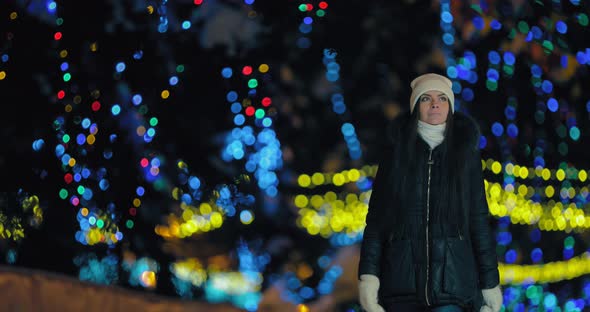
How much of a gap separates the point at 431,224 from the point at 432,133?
0.30 metres

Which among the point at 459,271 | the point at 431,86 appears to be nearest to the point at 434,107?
the point at 431,86

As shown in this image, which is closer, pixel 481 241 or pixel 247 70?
pixel 481 241

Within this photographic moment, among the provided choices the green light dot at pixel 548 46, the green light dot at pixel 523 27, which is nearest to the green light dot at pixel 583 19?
the green light dot at pixel 548 46

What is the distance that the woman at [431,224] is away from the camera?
2.97 metres

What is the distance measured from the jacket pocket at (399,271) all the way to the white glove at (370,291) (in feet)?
0.10

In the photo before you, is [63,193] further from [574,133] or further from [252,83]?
[574,133]

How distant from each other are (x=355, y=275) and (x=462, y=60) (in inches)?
48.5

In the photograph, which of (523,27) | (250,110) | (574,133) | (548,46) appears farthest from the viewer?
(574,133)

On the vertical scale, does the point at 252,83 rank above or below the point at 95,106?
above

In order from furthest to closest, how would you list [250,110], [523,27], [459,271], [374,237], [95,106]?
[523,27] < [95,106] < [250,110] < [374,237] < [459,271]

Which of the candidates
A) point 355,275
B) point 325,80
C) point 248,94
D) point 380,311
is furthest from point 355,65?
point 380,311

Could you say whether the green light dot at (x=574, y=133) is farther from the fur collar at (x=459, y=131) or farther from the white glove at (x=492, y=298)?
the white glove at (x=492, y=298)

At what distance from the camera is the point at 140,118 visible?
16.1 ft

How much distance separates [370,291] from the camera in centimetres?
305
